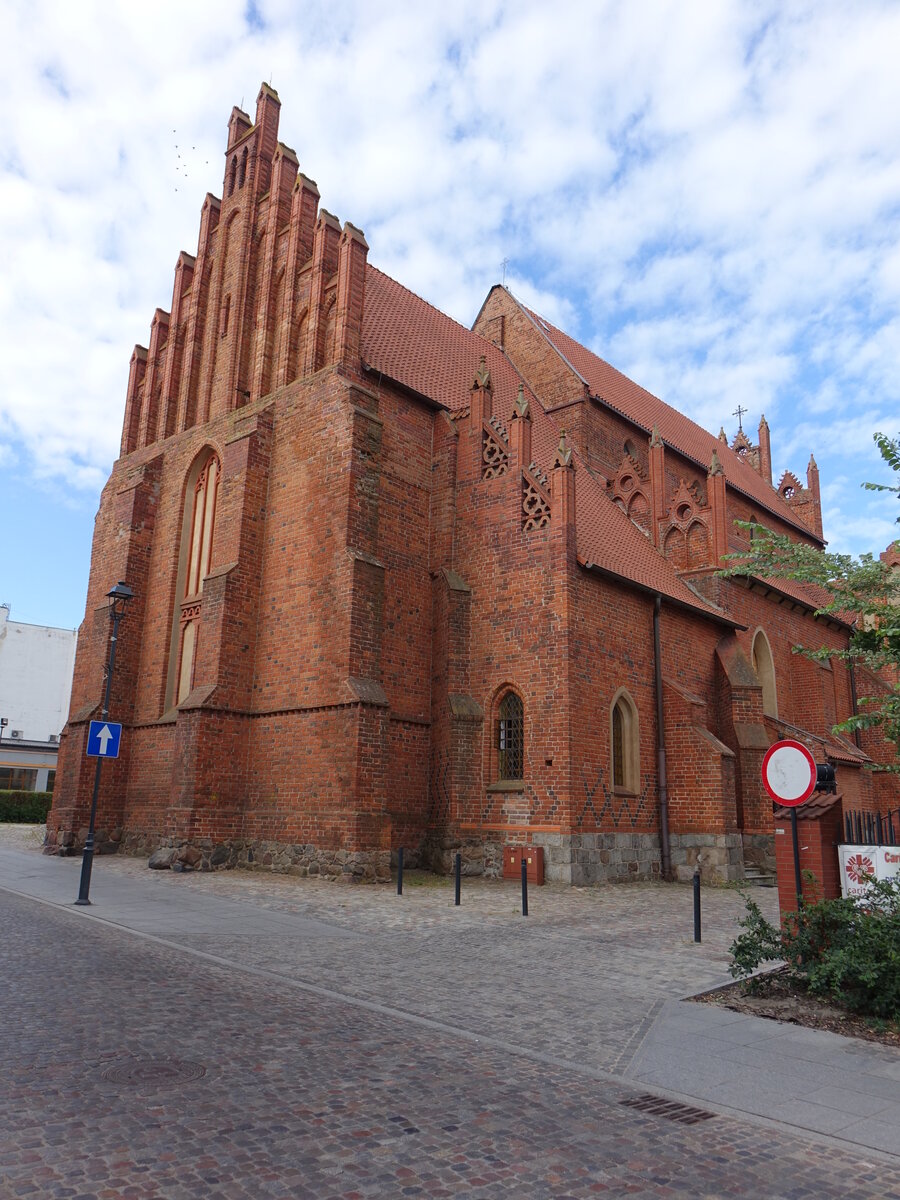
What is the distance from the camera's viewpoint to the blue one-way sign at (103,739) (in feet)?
47.8

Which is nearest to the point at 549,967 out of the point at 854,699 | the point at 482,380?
the point at 482,380

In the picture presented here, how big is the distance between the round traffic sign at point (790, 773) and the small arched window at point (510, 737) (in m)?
9.76

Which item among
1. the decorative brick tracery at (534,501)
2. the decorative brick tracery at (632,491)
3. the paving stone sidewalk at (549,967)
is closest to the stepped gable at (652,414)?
the decorative brick tracery at (632,491)

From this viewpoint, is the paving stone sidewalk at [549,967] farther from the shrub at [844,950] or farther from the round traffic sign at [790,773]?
the round traffic sign at [790,773]

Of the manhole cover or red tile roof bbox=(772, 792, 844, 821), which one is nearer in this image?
the manhole cover

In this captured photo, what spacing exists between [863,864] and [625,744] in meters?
10.5

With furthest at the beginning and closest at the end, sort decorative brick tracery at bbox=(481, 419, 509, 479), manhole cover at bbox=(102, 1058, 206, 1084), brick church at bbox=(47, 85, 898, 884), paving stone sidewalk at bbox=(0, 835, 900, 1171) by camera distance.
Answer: decorative brick tracery at bbox=(481, 419, 509, 479)
brick church at bbox=(47, 85, 898, 884)
paving stone sidewalk at bbox=(0, 835, 900, 1171)
manhole cover at bbox=(102, 1058, 206, 1084)

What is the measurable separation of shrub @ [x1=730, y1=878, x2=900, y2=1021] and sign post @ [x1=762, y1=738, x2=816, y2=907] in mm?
361

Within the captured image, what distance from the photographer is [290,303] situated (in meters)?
21.5

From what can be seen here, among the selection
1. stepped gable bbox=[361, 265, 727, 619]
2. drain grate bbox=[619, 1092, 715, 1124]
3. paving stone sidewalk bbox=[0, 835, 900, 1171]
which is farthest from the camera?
stepped gable bbox=[361, 265, 727, 619]

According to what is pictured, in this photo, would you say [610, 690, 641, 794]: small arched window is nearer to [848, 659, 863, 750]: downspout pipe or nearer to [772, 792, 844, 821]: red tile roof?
[772, 792, 844, 821]: red tile roof

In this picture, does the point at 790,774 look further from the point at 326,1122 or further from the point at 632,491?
the point at 632,491

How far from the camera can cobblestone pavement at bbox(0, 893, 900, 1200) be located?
411cm

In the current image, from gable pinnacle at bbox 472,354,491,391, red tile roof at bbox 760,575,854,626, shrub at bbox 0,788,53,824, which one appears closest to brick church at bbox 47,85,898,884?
gable pinnacle at bbox 472,354,491,391
